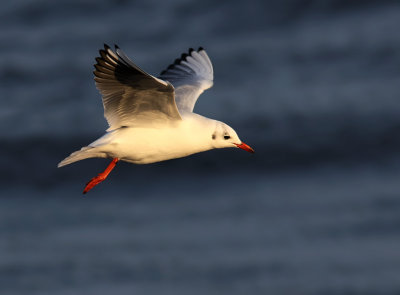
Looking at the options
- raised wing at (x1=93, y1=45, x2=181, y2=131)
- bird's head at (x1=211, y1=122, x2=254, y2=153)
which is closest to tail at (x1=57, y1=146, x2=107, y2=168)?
raised wing at (x1=93, y1=45, x2=181, y2=131)

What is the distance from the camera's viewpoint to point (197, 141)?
271 inches

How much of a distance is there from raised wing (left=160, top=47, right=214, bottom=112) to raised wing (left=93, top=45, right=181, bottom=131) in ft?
2.48

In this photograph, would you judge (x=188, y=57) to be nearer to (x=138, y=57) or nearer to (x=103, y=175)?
(x=103, y=175)

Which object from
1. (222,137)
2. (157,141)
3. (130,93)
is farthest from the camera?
(222,137)

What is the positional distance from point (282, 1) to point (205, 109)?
4.48 meters

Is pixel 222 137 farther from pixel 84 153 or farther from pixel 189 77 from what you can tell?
pixel 189 77

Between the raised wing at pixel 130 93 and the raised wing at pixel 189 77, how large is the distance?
2.48 ft

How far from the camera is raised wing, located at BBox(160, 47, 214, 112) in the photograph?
25.2ft

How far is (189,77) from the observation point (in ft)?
27.0

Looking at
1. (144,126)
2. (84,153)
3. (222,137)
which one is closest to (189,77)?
(222,137)

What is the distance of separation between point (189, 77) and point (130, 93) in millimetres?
1779

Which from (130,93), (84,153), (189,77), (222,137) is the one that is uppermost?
(189,77)

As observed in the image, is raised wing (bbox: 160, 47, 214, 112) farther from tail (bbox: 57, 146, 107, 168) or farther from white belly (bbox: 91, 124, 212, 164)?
tail (bbox: 57, 146, 107, 168)

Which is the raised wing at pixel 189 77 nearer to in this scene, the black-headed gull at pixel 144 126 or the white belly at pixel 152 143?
the black-headed gull at pixel 144 126
